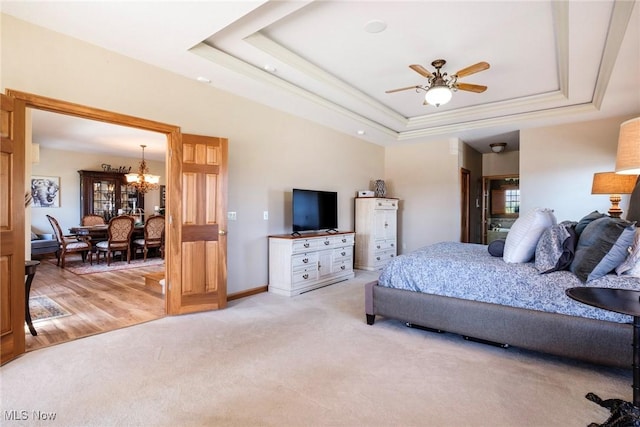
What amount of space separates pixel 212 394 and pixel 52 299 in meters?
3.44

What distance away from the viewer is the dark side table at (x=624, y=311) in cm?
160

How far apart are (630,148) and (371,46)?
233 centimetres

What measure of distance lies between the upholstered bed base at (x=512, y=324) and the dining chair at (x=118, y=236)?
18.0 ft

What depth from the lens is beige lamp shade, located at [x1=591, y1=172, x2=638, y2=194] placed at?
3.86 metres

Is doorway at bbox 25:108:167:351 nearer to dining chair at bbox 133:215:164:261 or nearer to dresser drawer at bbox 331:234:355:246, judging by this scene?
dining chair at bbox 133:215:164:261

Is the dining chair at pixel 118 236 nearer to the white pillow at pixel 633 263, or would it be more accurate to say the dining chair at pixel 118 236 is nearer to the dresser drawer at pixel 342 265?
the dresser drawer at pixel 342 265

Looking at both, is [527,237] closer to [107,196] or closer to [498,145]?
[498,145]

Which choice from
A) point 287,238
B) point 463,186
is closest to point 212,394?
point 287,238

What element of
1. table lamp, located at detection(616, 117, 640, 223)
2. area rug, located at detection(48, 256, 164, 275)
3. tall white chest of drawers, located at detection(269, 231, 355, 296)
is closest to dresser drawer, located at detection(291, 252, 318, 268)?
tall white chest of drawers, located at detection(269, 231, 355, 296)

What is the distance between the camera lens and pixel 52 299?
412cm

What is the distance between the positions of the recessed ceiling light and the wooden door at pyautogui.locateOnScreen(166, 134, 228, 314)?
195cm

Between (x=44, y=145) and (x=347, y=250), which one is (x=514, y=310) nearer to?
(x=347, y=250)

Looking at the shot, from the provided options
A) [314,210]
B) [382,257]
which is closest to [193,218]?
[314,210]

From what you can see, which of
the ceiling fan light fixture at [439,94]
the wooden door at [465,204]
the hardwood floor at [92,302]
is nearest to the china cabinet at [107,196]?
the hardwood floor at [92,302]
